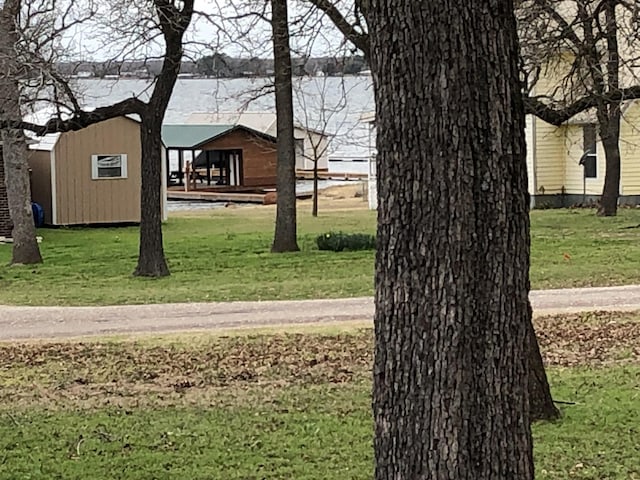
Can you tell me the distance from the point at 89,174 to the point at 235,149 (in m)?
19.1

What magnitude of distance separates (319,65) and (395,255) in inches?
875

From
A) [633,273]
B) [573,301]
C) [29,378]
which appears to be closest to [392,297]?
[29,378]

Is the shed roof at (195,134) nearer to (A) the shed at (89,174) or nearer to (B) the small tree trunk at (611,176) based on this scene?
(A) the shed at (89,174)

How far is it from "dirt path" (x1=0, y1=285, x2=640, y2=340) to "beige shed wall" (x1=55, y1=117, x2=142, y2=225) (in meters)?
18.7

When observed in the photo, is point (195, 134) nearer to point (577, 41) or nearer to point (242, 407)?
point (577, 41)

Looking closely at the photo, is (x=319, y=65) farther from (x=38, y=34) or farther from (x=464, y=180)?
(x=464, y=180)

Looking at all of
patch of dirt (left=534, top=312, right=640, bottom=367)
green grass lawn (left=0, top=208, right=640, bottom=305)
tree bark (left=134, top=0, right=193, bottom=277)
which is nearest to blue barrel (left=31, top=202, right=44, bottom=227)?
green grass lawn (left=0, top=208, right=640, bottom=305)

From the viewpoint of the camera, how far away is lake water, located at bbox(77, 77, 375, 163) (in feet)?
85.5

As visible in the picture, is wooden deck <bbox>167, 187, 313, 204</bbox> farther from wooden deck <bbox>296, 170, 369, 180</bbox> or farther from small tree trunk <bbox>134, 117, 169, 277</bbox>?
small tree trunk <bbox>134, 117, 169, 277</bbox>

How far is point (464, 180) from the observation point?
3.34m

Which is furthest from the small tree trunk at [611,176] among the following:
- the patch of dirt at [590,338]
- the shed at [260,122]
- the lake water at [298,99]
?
the shed at [260,122]

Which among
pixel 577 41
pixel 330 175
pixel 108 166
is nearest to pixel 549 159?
pixel 108 166

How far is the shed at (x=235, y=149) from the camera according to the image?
5241cm

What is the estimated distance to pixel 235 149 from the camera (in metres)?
53.1
